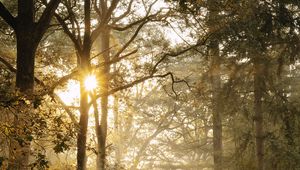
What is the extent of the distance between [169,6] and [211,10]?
1.84 metres

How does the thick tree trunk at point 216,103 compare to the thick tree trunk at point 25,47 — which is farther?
the thick tree trunk at point 216,103

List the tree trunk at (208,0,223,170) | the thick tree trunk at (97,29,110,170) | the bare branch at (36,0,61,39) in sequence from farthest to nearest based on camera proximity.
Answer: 1. the thick tree trunk at (97,29,110,170)
2. the tree trunk at (208,0,223,170)
3. the bare branch at (36,0,61,39)

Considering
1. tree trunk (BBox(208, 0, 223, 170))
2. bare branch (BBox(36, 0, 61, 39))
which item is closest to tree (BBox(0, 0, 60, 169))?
bare branch (BBox(36, 0, 61, 39))

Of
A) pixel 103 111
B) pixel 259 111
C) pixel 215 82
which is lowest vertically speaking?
pixel 259 111

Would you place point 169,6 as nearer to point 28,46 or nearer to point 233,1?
point 233,1

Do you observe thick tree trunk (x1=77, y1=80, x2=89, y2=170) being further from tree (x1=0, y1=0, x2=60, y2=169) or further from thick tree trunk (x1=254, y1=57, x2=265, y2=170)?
thick tree trunk (x1=254, y1=57, x2=265, y2=170)

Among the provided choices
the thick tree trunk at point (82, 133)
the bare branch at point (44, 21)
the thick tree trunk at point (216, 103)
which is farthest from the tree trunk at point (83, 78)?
the thick tree trunk at point (216, 103)

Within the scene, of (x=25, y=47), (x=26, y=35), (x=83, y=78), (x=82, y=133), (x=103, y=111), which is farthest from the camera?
(x=103, y=111)

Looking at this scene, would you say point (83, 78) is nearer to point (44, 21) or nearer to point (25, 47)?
point (44, 21)


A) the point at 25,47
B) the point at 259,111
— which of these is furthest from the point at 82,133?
the point at 259,111

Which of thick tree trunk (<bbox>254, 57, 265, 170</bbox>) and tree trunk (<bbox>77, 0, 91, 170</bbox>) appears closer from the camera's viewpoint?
tree trunk (<bbox>77, 0, 91, 170</bbox>)

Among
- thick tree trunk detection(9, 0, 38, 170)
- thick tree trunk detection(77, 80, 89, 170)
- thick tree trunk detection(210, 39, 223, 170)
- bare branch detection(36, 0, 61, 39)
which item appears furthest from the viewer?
thick tree trunk detection(210, 39, 223, 170)

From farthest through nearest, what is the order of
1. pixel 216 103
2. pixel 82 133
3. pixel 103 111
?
pixel 103 111, pixel 216 103, pixel 82 133

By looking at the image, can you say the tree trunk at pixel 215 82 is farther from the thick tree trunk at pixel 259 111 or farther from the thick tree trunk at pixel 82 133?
the thick tree trunk at pixel 82 133
